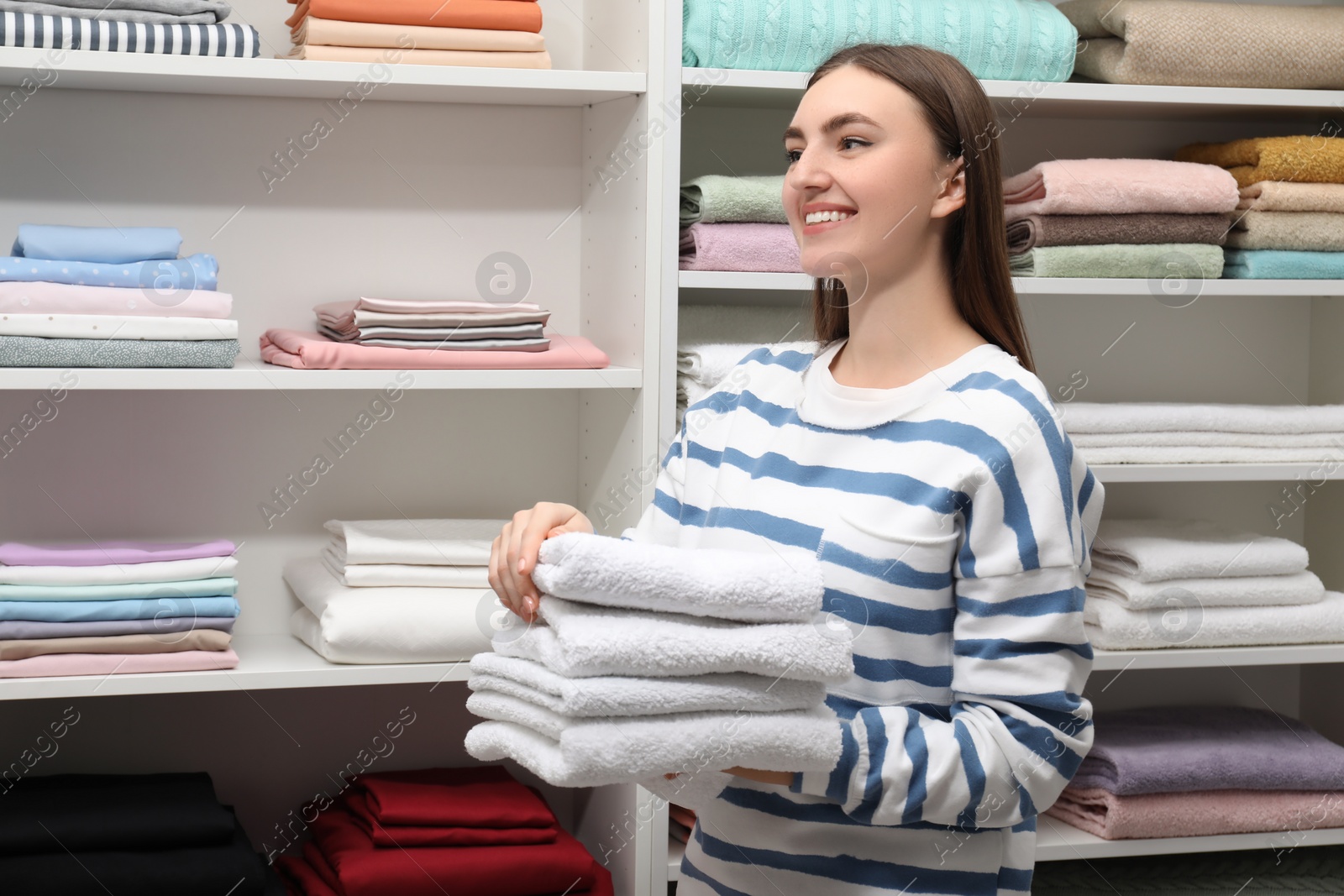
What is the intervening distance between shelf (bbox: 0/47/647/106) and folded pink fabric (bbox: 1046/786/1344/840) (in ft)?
3.78

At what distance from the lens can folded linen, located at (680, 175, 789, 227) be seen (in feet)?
5.19

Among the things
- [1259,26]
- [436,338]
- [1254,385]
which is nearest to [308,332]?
[436,338]

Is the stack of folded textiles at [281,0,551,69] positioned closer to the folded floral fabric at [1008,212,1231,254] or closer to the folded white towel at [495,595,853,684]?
the folded floral fabric at [1008,212,1231,254]

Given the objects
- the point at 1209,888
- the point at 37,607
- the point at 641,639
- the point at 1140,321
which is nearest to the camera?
the point at 641,639

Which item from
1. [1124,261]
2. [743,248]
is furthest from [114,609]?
[1124,261]

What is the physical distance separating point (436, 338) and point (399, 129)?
37cm

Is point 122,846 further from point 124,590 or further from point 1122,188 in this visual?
point 1122,188

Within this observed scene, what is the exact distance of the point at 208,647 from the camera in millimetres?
1521

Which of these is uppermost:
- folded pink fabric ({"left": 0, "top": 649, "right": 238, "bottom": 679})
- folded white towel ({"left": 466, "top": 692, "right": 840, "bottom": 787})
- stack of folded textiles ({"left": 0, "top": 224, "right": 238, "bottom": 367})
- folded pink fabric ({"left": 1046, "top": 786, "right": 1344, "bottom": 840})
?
stack of folded textiles ({"left": 0, "top": 224, "right": 238, "bottom": 367})

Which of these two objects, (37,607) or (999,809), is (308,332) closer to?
(37,607)

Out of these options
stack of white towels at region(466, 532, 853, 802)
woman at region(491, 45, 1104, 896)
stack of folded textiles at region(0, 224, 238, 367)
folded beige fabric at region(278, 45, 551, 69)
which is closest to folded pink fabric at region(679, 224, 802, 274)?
folded beige fabric at region(278, 45, 551, 69)

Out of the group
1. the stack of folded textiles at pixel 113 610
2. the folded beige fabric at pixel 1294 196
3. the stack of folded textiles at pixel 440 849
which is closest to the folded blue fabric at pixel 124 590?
the stack of folded textiles at pixel 113 610

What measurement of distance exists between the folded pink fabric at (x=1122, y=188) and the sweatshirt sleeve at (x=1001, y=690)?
2.55 ft

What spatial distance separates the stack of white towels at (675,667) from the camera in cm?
82
